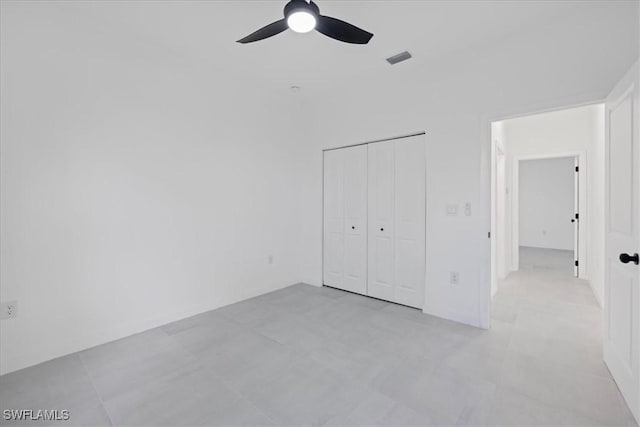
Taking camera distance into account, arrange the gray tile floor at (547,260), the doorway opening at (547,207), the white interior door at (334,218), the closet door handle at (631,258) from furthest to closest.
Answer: the doorway opening at (547,207) → the gray tile floor at (547,260) → the white interior door at (334,218) → the closet door handle at (631,258)

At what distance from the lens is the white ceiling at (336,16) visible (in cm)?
222

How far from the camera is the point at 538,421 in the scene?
1584 mm

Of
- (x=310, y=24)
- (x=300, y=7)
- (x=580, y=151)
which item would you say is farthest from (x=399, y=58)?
(x=580, y=151)

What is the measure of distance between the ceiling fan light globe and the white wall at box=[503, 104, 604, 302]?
3293 mm

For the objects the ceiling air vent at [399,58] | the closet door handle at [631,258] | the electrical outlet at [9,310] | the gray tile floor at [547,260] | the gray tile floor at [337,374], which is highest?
the ceiling air vent at [399,58]

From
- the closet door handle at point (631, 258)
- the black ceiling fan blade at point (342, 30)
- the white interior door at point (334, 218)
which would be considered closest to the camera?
the closet door handle at point (631, 258)

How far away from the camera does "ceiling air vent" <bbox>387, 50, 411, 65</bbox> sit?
2.91 m

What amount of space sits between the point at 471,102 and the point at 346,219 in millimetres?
2027

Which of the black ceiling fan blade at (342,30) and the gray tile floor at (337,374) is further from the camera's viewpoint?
the black ceiling fan blade at (342,30)

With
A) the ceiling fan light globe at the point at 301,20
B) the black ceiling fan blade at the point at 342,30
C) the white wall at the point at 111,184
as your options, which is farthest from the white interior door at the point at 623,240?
the white wall at the point at 111,184

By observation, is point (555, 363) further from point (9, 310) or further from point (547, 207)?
point (547, 207)

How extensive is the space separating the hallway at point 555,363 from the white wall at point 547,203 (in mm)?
4556

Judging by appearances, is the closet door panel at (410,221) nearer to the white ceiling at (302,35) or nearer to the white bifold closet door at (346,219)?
the white bifold closet door at (346,219)

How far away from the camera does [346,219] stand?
401cm
